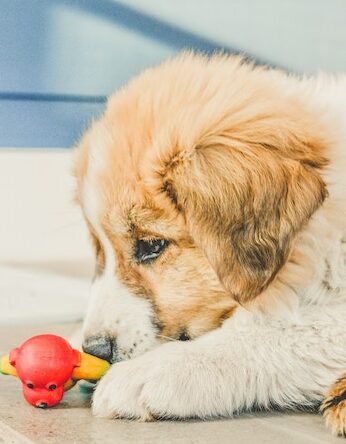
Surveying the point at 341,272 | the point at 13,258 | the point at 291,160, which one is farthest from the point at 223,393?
the point at 13,258

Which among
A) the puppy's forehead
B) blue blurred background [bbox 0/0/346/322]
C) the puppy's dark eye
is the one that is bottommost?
blue blurred background [bbox 0/0/346/322]

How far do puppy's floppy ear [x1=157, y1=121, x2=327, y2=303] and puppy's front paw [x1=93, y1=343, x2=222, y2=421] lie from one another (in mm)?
304

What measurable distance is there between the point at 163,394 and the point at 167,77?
1.24m

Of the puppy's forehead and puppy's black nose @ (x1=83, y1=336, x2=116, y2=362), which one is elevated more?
the puppy's forehead

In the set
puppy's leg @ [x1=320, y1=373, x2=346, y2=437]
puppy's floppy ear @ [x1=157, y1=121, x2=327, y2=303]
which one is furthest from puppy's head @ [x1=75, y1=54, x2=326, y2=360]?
puppy's leg @ [x1=320, y1=373, x2=346, y2=437]

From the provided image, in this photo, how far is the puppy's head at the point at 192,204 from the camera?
319cm

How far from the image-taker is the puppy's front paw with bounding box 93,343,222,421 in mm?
3066

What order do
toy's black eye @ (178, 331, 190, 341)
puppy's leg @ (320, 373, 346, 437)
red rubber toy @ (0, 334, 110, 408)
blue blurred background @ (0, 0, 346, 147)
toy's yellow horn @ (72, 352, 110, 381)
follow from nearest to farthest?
1. puppy's leg @ (320, 373, 346, 437)
2. red rubber toy @ (0, 334, 110, 408)
3. toy's yellow horn @ (72, 352, 110, 381)
4. toy's black eye @ (178, 331, 190, 341)
5. blue blurred background @ (0, 0, 346, 147)

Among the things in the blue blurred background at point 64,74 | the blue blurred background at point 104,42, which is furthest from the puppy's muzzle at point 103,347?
the blue blurred background at point 104,42

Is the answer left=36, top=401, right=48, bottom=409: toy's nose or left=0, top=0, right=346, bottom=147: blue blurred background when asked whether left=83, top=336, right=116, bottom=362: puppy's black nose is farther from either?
left=0, top=0, right=346, bottom=147: blue blurred background

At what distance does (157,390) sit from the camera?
306cm

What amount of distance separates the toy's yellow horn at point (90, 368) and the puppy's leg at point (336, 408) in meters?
0.75

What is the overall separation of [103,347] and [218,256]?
510mm

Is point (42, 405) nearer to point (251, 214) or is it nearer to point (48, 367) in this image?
point (48, 367)
